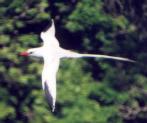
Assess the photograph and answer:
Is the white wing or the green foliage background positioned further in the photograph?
the green foliage background

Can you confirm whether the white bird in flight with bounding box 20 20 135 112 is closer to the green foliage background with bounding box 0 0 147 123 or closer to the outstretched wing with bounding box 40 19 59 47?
the outstretched wing with bounding box 40 19 59 47

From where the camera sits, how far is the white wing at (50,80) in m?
7.37

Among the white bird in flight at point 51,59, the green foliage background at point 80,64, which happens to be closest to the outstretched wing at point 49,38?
the white bird in flight at point 51,59

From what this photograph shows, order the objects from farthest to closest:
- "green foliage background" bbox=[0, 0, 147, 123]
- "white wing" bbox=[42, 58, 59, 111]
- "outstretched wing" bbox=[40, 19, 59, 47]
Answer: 1. "green foliage background" bbox=[0, 0, 147, 123]
2. "outstretched wing" bbox=[40, 19, 59, 47]
3. "white wing" bbox=[42, 58, 59, 111]

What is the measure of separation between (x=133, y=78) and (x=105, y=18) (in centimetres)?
94

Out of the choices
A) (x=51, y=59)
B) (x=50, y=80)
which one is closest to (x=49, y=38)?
(x=51, y=59)

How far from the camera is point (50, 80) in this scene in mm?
7426

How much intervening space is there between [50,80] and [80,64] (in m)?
2.49

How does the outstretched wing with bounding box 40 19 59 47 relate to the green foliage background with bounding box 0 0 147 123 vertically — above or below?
above

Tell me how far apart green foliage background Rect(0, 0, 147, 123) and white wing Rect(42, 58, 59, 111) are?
1541 millimetres

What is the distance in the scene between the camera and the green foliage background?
924cm

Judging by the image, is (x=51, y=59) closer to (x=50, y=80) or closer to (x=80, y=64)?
(x=50, y=80)

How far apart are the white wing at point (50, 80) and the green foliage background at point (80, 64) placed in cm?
154

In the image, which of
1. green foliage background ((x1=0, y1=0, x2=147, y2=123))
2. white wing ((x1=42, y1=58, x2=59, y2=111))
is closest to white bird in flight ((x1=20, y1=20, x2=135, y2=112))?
white wing ((x1=42, y1=58, x2=59, y2=111))
